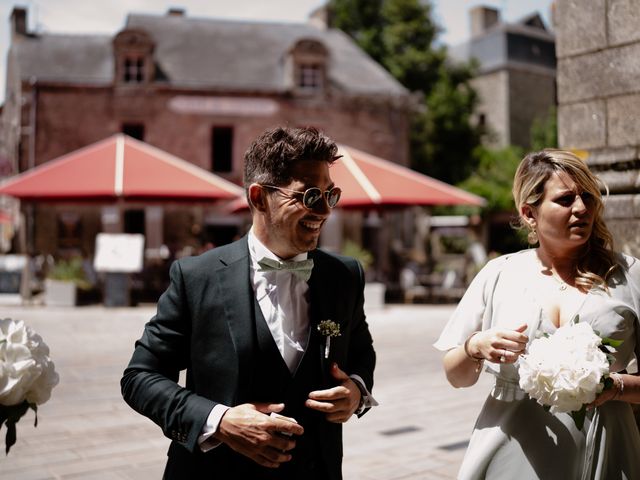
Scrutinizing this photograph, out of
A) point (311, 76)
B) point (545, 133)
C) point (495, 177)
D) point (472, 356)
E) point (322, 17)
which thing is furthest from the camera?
point (545, 133)

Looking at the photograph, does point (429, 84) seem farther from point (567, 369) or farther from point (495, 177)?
point (567, 369)

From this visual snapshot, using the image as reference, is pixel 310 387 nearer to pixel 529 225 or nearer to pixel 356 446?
pixel 529 225

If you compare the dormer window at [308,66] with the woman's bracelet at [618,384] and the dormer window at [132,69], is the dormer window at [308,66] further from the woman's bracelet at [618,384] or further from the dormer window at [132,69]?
the woman's bracelet at [618,384]

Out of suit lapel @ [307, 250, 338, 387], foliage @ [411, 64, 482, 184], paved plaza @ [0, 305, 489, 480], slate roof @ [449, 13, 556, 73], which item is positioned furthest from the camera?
slate roof @ [449, 13, 556, 73]

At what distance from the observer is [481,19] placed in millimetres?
36719

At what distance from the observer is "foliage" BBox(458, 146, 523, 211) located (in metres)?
27.2

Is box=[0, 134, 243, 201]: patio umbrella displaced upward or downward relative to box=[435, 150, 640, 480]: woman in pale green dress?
upward

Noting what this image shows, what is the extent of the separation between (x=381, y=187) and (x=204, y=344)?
41.2 feet

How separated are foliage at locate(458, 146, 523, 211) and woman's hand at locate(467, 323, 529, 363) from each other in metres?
24.6

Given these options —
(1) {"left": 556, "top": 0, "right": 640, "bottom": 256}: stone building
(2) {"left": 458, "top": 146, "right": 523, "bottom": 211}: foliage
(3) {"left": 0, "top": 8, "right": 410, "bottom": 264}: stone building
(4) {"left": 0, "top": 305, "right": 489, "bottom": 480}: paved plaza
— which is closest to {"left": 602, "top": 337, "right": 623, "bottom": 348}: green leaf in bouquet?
(1) {"left": 556, "top": 0, "right": 640, "bottom": 256}: stone building

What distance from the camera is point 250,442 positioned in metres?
1.90

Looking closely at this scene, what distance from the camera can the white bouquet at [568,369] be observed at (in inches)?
76.0

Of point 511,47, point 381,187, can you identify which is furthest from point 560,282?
point 511,47

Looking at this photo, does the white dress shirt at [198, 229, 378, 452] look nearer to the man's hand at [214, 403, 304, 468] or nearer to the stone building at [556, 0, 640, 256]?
the man's hand at [214, 403, 304, 468]
